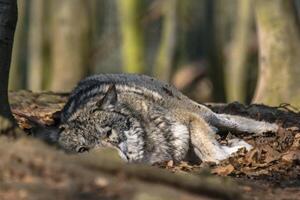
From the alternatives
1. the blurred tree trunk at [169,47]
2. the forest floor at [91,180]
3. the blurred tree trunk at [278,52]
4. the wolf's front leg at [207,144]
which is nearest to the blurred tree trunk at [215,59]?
the blurred tree trunk at [169,47]

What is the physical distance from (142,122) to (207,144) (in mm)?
764

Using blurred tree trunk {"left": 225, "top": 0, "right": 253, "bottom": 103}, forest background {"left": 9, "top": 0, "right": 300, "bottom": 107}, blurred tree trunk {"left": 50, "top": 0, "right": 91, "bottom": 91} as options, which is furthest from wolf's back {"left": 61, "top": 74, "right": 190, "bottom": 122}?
blurred tree trunk {"left": 225, "top": 0, "right": 253, "bottom": 103}

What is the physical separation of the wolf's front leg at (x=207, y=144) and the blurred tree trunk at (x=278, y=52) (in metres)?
2.55

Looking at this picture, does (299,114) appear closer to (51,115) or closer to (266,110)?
(266,110)

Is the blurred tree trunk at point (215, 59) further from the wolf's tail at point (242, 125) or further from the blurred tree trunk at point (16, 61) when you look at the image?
the wolf's tail at point (242, 125)

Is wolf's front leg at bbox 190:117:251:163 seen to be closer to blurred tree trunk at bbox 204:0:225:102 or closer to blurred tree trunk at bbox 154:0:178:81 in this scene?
blurred tree trunk at bbox 204:0:225:102

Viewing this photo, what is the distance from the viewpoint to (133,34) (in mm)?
17875

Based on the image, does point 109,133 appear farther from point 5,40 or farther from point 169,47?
point 169,47

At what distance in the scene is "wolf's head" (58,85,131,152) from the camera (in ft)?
22.2

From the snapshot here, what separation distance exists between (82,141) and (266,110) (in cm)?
317

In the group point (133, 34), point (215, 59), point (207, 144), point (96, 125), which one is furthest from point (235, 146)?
point (215, 59)

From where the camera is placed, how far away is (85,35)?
15.4m

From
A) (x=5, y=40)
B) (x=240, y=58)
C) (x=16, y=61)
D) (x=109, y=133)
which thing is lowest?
(x=16, y=61)

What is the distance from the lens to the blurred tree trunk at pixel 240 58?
19609 mm
